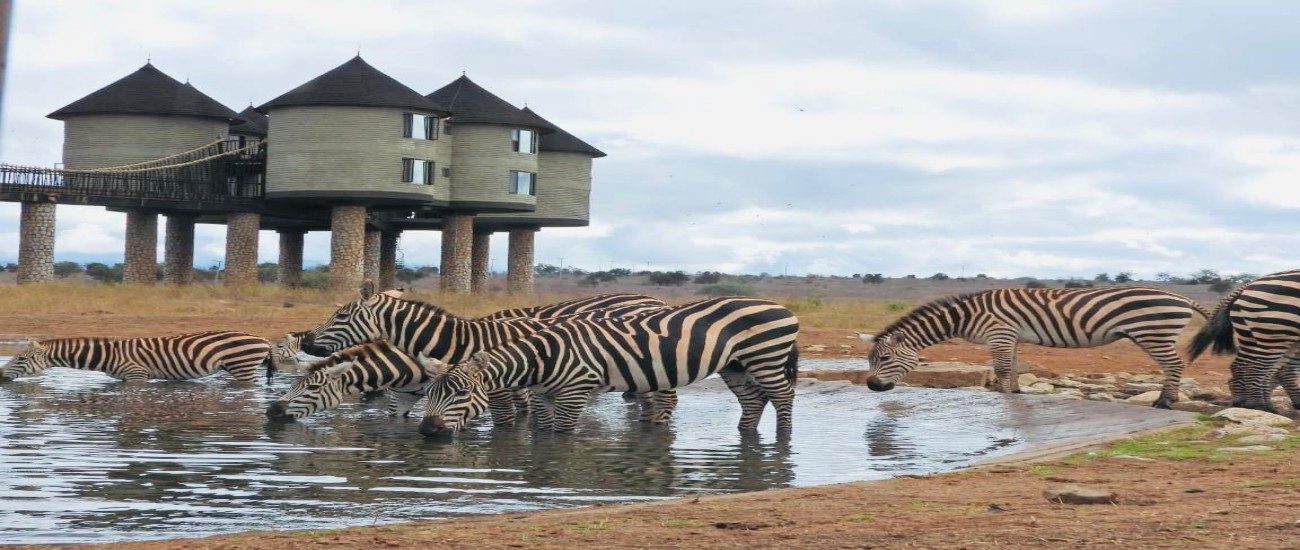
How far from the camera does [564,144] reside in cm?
7288

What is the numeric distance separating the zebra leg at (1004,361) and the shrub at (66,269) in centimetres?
9351

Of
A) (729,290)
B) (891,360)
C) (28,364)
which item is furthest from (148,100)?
(891,360)

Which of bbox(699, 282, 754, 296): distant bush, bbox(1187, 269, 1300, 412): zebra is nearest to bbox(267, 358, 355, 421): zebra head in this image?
bbox(1187, 269, 1300, 412): zebra

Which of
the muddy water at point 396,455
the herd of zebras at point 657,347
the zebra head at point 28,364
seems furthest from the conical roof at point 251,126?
the herd of zebras at point 657,347

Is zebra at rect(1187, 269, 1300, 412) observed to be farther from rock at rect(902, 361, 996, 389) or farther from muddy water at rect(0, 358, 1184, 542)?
rock at rect(902, 361, 996, 389)

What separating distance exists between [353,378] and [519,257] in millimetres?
57800

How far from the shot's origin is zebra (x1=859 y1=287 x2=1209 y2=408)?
19.2 meters

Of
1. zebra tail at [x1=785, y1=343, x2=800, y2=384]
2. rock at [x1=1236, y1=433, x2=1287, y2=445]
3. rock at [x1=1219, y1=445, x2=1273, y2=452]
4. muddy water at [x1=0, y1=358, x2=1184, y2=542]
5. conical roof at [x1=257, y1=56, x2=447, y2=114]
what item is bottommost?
muddy water at [x1=0, y1=358, x2=1184, y2=542]

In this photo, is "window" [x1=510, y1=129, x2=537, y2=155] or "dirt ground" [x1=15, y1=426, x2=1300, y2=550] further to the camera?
"window" [x1=510, y1=129, x2=537, y2=155]

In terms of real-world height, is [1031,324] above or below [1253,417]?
above

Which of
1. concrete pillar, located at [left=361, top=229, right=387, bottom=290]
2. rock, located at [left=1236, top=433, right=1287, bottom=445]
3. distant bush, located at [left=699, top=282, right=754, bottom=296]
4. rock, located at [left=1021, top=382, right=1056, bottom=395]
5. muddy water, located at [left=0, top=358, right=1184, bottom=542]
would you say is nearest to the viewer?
muddy water, located at [left=0, top=358, right=1184, bottom=542]

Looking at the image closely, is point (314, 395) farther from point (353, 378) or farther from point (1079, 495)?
point (1079, 495)

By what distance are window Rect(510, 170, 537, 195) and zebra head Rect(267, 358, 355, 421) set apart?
49.7 meters

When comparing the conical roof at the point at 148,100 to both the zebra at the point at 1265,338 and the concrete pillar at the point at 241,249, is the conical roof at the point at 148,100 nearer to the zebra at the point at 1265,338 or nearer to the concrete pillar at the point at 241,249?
the concrete pillar at the point at 241,249
